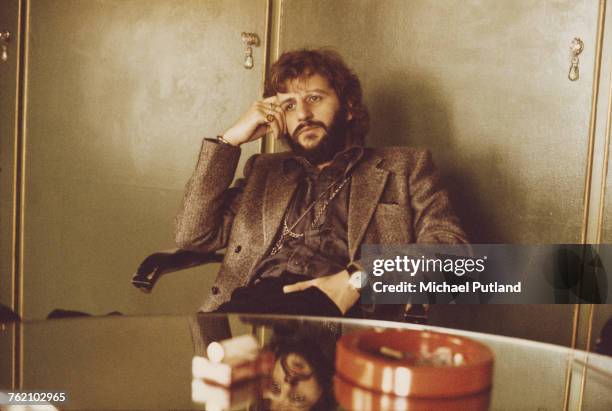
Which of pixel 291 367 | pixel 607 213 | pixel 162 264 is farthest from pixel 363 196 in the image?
pixel 291 367

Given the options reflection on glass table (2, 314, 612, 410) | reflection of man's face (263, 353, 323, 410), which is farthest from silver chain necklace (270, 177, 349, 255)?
reflection of man's face (263, 353, 323, 410)

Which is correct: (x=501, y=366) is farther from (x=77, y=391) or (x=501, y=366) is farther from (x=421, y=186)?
(x=421, y=186)

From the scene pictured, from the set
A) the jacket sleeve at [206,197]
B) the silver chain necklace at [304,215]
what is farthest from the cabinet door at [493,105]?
the jacket sleeve at [206,197]

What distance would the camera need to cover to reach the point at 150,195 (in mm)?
2588

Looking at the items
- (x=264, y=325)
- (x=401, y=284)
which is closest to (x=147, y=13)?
(x=401, y=284)

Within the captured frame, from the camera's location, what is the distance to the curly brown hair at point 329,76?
6.05 feet

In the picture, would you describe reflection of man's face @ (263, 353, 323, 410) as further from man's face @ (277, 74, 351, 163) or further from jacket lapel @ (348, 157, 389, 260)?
man's face @ (277, 74, 351, 163)

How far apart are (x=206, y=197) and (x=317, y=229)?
13.7 inches

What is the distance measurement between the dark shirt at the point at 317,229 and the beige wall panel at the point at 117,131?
0.75 m

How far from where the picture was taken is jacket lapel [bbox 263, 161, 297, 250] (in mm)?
→ 1693

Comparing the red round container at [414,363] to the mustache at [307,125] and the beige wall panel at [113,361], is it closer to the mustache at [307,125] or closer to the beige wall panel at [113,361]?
the beige wall panel at [113,361]

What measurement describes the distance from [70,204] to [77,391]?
82.4 inches

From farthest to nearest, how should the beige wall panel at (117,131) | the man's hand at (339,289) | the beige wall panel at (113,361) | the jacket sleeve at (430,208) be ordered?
the beige wall panel at (117,131), the jacket sleeve at (430,208), the man's hand at (339,289), the beige wall panel at (113,361)

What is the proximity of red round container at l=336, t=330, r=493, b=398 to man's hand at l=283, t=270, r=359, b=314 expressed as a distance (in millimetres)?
712
